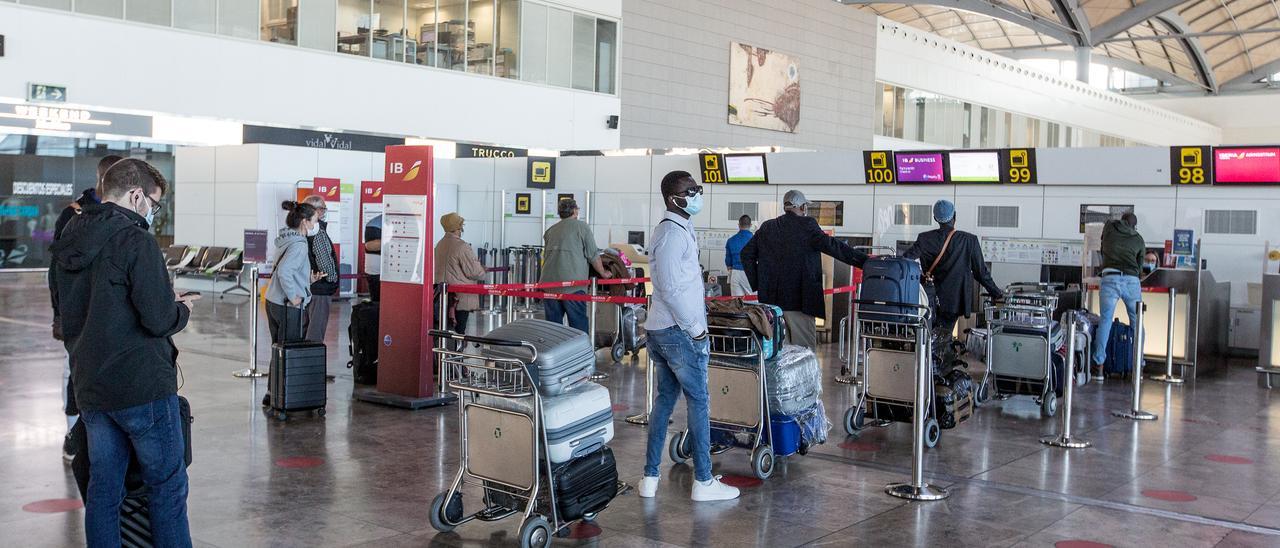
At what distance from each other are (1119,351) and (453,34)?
16.6 meters

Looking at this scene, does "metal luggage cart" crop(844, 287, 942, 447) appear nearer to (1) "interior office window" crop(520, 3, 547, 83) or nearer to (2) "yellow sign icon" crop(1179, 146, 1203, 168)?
(2) "yellow sign icon" crop(1179, 146, 1203, 168)

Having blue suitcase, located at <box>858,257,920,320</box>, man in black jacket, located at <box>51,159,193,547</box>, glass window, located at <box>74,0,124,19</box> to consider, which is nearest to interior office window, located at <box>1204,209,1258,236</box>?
blue suitcase, located at <box>858,257,920,320</box>

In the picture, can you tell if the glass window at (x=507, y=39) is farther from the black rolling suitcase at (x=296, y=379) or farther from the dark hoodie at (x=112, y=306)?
the dark hoodie at (x=112, y=306)

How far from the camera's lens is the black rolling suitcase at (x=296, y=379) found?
8.48m

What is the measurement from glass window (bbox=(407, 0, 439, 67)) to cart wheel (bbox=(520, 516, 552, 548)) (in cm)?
2024

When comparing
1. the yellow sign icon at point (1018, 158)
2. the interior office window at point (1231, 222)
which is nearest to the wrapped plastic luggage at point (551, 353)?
the yellow sign icon at point (1018, 158)

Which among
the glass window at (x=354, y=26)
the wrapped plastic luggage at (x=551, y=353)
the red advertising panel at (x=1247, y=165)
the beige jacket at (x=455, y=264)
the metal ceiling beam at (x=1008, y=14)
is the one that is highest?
the metal ceiling beam at (x=1008, y=14)

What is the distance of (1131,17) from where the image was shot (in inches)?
1545

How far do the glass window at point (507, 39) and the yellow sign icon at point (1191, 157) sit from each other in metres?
15.6

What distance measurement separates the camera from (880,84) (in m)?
35.0

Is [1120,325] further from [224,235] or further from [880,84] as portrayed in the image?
[880,84]

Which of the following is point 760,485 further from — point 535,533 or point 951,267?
point 951,267

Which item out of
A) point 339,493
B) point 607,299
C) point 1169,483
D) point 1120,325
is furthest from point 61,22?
point 1169,483

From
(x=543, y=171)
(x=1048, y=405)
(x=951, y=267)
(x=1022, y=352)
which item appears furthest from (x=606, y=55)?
(x=951, y=267)
